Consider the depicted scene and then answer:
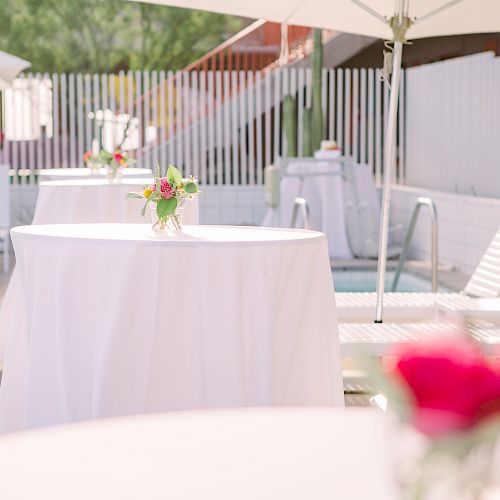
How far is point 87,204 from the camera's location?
7.60 meters

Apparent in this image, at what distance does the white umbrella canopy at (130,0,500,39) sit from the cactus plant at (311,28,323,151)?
25.6 ft

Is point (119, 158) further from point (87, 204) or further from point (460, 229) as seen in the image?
point (460, 229)

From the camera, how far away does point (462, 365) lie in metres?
1.14

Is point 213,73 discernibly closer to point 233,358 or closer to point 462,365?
point 233,358

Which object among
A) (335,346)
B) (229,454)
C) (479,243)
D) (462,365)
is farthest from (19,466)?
(479,243)

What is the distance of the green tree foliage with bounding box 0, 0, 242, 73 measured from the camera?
29.2 metres

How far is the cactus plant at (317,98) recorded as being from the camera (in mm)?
14695

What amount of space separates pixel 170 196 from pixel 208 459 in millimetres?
3200

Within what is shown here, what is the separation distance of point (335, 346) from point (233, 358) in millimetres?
519

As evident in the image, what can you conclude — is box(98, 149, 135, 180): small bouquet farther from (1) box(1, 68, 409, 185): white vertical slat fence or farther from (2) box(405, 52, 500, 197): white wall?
(1) box(1, 68, 409, 185): white vertical slat fence

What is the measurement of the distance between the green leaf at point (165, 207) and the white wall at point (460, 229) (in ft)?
18.2

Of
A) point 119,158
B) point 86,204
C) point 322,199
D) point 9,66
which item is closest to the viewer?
point 86,204

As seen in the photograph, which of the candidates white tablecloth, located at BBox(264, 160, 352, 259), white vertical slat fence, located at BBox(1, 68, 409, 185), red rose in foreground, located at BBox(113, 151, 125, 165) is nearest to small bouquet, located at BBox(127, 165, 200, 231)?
red rose in foreground, located at BBox(113, 151, 125, 165)

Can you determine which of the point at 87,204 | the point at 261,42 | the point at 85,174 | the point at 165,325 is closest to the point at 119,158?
the point at 85,174
